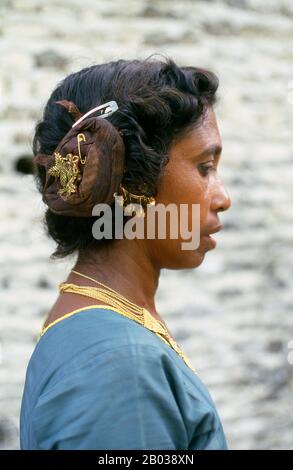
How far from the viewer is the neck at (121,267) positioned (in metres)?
1.82

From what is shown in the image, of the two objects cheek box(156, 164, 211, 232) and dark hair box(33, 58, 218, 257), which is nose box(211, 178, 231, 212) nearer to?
cheek box(156, 164, 211, 232)

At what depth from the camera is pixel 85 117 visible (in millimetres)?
1781

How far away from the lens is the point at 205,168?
187cm

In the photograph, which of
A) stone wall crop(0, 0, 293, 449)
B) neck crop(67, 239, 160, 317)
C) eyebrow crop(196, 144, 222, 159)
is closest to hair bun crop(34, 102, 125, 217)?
neck crop(67, 239, 160, 317)

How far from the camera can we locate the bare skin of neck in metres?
1.81

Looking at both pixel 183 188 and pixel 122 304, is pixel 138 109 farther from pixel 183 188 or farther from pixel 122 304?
pixel 122 304

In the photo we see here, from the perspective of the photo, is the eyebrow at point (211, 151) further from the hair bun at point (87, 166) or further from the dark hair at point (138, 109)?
the hair bun at point (87, 166)

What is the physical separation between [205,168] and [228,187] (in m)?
2.20

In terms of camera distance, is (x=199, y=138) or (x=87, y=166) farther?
(x=199, y=138)

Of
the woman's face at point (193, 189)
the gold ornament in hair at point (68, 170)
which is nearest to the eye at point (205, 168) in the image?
the woman's face at point (193, 189)

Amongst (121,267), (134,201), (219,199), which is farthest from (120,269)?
(219,199)

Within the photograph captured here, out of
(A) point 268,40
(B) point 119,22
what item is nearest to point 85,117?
Answer: (B) point 119,22
